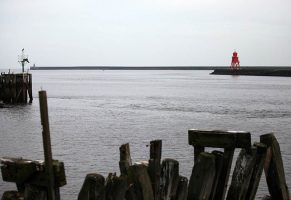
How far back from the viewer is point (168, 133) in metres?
31.6

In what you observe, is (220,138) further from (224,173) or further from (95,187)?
(95,187)

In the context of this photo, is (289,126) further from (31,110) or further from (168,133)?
(31,110)

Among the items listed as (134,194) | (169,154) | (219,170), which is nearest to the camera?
(134,194)

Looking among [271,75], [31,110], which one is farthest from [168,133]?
[271,75]

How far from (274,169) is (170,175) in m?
1.89

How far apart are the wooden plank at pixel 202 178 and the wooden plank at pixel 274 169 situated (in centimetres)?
116

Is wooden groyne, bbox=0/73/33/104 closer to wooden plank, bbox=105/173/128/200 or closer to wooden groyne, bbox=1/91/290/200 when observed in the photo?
wooden groyne, bbox=1/91/290/200

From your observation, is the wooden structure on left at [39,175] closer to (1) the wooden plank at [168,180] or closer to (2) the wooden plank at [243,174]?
(1) the wooden plank at [168,180]

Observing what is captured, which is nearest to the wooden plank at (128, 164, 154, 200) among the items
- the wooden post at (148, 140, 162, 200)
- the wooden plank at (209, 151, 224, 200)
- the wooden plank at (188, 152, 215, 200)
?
the wooden post at (148, 140, 162, 200)

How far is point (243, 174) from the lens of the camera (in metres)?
6.52

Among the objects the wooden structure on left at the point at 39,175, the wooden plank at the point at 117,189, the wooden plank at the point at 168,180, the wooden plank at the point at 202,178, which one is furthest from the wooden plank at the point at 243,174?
the wooden structure on left at the point at 39,175

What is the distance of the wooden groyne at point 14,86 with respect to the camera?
51438mm

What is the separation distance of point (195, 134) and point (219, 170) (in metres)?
0.67

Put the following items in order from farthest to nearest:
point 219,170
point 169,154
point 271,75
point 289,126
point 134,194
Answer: point 271,75 < point 289,126 < point 169,154 < point 219,170 < point 134,194
